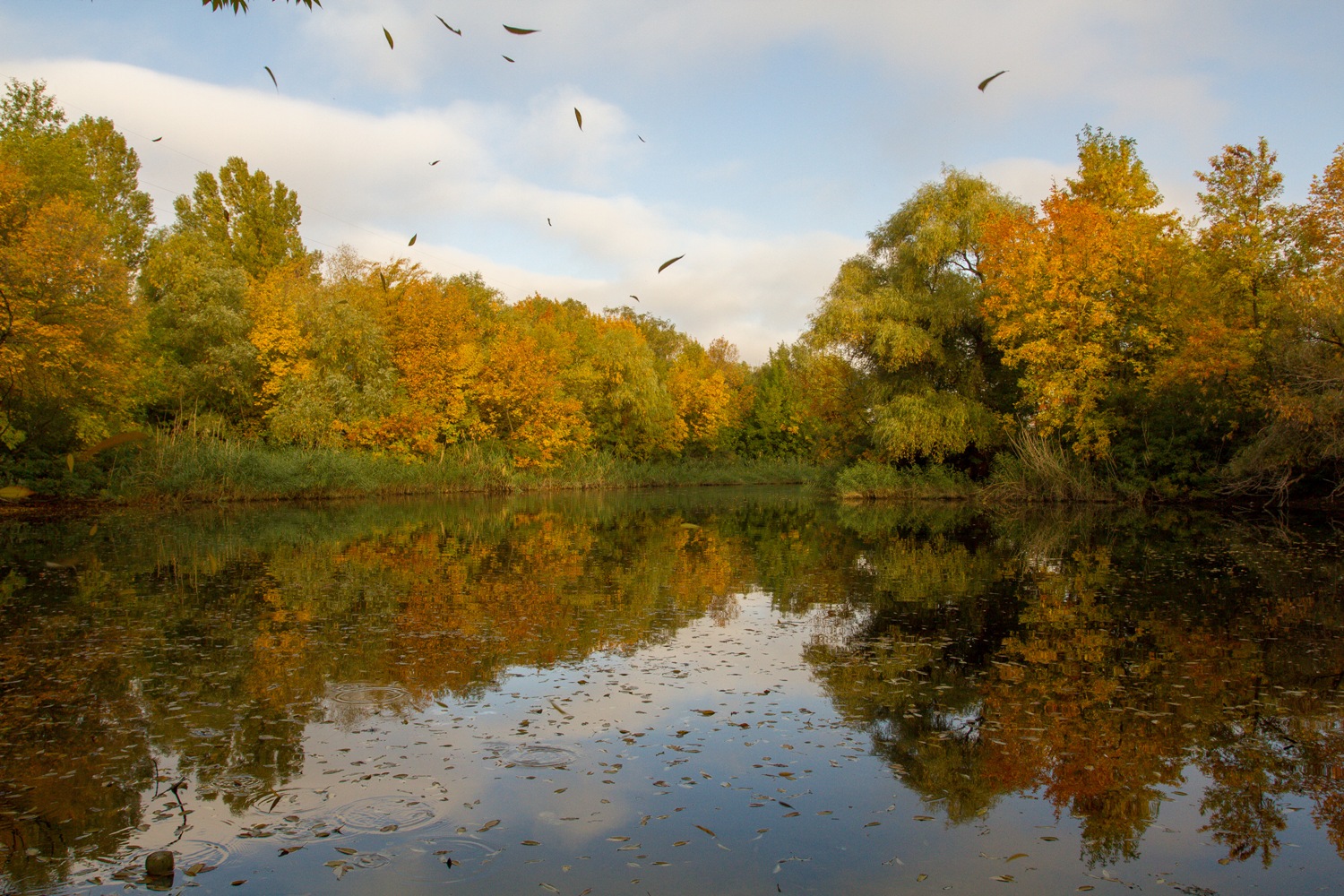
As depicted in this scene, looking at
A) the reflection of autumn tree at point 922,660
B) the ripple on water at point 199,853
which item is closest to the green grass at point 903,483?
the reflection of autumn tree at point 922,660

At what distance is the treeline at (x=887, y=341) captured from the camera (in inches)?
964

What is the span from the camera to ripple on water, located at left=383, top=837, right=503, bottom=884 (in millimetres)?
3924

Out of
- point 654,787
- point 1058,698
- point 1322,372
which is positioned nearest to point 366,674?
point 654,787

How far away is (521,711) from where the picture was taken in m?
6.37

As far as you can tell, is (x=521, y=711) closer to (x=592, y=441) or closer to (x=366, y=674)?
(x=366, y=674)

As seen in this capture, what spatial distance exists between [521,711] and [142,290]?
45370mm

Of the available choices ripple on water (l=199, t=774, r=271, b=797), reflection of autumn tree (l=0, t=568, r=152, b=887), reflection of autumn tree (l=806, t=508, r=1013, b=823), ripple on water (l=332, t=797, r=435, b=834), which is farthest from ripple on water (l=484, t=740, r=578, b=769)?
reflection of autumn tree (l=806, t=508, r=1013, b=823)

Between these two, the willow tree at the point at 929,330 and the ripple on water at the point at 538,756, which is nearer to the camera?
the ripple on water at the point at 538,756

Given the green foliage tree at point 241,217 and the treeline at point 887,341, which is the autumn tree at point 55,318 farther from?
the green foliage tree at point 241,217

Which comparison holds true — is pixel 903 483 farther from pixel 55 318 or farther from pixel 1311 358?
pixel 55 318

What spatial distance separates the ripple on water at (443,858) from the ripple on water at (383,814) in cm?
21

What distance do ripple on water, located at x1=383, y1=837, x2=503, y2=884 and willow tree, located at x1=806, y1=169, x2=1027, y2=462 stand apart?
29990 millimetres

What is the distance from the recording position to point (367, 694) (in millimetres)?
6738

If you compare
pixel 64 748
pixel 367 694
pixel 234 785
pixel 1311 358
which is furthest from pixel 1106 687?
pixel 1311 358
